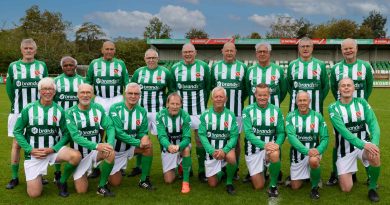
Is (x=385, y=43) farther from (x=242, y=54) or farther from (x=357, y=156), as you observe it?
(x=357, y=156)

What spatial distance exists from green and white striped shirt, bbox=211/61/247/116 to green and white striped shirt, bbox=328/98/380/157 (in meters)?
1.29

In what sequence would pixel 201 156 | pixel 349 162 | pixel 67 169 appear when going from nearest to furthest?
1. pixel 67 169
2. pixel 349 162
3. pixel 201 156

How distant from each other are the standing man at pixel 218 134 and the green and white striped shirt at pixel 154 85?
101 cm

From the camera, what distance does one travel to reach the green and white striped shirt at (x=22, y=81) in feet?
16.6

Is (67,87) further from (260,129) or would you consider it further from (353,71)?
(353,71)

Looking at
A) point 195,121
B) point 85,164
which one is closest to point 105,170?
point 85,164

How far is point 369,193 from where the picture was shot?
4.35m

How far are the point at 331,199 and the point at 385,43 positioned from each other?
37275mm

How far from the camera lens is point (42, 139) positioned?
4434 mm

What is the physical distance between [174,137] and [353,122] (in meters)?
2.11

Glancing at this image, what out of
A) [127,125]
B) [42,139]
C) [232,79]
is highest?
[232,79]

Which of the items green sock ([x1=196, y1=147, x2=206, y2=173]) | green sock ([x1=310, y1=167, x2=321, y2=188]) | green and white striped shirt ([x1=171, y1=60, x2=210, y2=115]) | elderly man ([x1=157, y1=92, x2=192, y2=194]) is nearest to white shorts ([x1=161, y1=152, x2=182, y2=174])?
elderly man ([x1=157, y1=92, x2=192, y2=194])

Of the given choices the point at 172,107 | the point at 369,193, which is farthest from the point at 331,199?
the point at 172,107

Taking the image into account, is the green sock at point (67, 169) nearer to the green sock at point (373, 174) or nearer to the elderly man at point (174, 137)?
the elderly man at point (174, 137)
